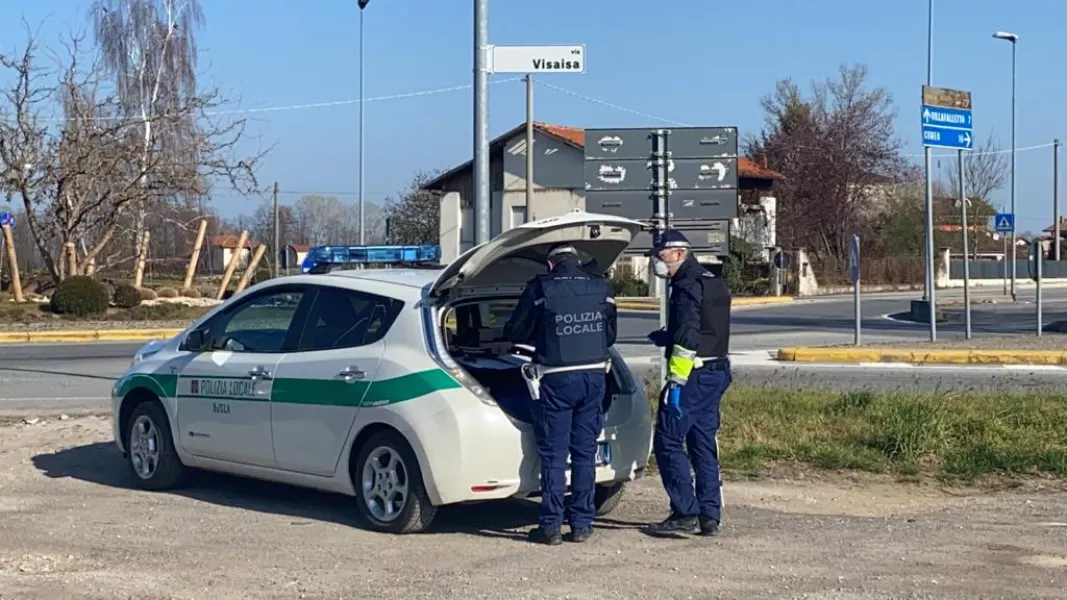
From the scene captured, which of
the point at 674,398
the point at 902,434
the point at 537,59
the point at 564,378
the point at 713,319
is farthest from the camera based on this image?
the point at 537,59

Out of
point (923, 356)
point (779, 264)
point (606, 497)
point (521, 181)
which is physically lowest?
point (606, 497)

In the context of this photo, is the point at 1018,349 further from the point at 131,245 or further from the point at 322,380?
the point at 131,245

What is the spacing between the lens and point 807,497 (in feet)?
28.3

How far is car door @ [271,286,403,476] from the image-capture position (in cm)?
755

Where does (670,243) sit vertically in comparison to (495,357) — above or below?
above

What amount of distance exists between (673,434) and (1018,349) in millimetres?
15035

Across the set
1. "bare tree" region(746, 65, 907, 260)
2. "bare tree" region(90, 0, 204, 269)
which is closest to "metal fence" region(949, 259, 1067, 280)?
"bare tree" region(746, 65, 907, 260)

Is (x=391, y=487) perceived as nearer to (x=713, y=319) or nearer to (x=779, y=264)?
(x=713, y=319)

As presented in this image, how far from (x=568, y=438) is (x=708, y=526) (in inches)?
37.1

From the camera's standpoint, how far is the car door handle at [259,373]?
26.5ft

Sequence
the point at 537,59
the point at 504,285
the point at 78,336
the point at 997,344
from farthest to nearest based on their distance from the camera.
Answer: the point at 78,336
the point at 997,344
the point at 537,59
the point at 504,285

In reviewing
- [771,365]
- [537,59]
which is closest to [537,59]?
[537,59]

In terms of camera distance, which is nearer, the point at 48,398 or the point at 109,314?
the point at 48,398

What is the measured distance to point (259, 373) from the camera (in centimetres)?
814
